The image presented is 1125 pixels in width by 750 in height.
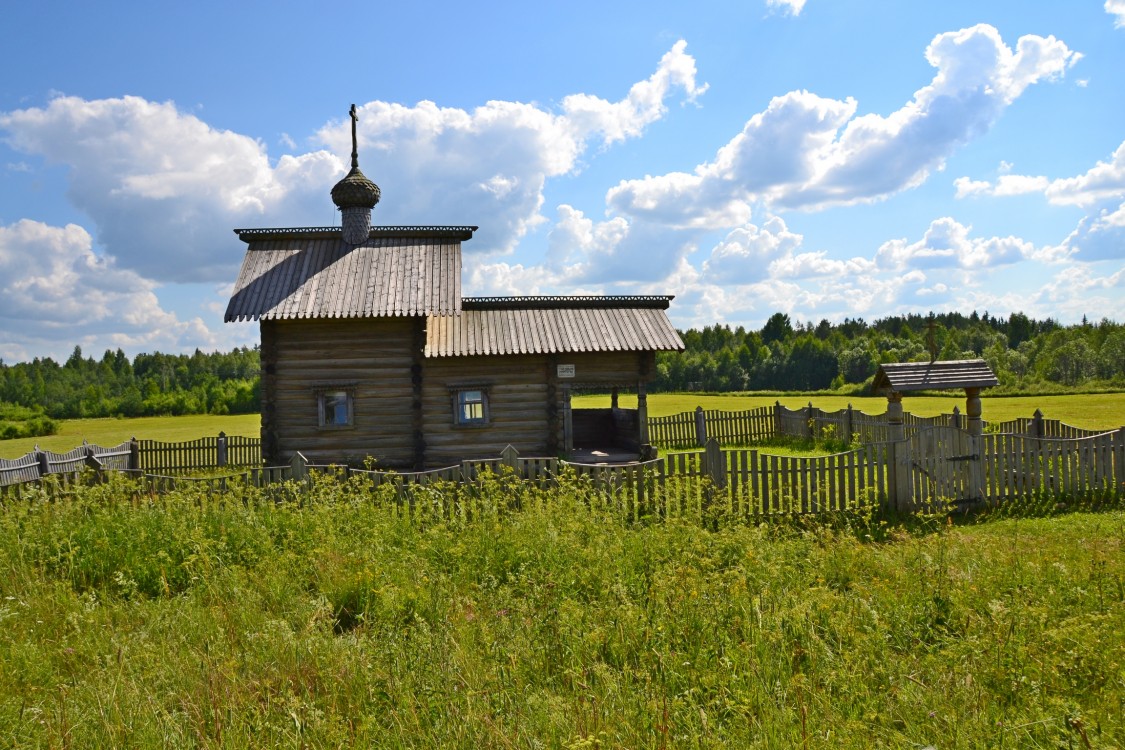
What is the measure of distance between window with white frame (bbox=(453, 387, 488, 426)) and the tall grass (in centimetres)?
1116

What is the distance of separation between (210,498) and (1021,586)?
10.6 metres

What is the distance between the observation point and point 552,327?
71.3 feet

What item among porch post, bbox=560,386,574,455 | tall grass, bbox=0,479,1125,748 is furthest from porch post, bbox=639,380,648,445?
tall grass, bbox=0,479,1125,748

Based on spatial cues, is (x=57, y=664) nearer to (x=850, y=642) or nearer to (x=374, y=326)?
(x=850, y=642)

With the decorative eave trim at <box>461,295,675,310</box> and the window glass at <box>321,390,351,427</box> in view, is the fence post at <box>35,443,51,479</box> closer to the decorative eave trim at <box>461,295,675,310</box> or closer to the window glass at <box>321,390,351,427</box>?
the window glass at <box>321,390,351,427</box>

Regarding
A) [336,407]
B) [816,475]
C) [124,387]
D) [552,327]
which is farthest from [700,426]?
[124,387]

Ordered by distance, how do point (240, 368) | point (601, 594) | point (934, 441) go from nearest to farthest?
point (601, 594) < point (934, 441) < point (240, 368)

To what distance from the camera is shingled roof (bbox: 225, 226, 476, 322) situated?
63.8ft

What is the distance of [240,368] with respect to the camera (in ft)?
472

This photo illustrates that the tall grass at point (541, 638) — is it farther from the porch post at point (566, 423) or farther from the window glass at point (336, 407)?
the porch post at point (566, 423)

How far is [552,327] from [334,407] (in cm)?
666

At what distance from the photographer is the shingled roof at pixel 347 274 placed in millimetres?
19453

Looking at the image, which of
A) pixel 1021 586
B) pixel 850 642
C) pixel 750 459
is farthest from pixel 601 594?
pixel 750 459

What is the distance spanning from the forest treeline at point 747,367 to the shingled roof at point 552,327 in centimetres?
2768
